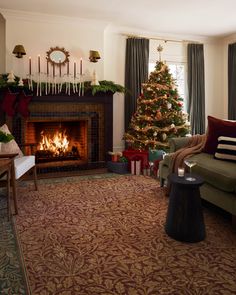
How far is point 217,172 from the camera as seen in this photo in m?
2.87

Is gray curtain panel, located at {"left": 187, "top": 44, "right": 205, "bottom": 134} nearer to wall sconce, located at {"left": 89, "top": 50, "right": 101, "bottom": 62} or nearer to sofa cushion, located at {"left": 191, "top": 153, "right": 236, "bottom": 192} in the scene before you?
wall sconce, located at {"left": 89, "top": 50, "right": 101, "bottom": 62}

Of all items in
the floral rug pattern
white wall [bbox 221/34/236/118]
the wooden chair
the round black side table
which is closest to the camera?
the floral rug pattern

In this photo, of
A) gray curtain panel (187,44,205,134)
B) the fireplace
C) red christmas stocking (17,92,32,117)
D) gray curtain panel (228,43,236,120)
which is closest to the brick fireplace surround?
the fireplace

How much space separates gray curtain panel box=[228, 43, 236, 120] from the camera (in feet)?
20.5

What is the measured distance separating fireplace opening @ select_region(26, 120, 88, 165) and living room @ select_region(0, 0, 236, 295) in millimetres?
93

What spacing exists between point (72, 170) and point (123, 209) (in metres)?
2.17

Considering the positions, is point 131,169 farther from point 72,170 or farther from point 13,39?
point 13,39

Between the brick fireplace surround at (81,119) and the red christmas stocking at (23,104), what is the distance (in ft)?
0.35

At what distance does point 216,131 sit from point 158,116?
6.03 ft

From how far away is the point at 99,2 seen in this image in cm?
443

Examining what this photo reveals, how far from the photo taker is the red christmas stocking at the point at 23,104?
4684mm

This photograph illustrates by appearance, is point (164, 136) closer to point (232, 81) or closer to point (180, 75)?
point (180, 75)

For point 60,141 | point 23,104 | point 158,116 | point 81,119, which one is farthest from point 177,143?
point 23,104

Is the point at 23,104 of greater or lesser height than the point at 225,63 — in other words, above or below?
below
